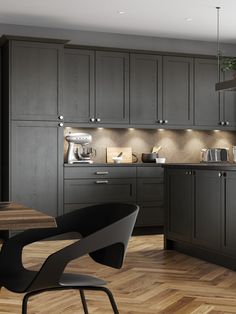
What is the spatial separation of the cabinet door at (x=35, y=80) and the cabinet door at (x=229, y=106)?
2.40 m

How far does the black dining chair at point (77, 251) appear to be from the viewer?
2.26 m

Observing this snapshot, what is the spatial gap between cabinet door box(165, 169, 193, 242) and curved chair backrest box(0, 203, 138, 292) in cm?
295

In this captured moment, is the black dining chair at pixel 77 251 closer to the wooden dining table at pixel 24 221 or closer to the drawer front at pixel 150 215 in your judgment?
the wooden dining table at pixel 24 221

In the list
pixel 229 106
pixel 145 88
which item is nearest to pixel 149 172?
pixel 145 88

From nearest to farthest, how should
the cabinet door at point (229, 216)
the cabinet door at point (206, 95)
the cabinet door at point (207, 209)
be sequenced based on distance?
the cabinet door at point (229, 216) → the cabinet door at point (207, 209) → the cabinet door at point (206, 95)

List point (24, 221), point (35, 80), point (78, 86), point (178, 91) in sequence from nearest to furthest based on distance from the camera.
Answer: point (24, 221) → point (35, 80) → point (78, 86) → point (178, 91)

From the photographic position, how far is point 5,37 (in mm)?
6543

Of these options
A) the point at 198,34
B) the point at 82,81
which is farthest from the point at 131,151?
the point at 198,34

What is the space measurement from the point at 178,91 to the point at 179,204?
2.23 metres

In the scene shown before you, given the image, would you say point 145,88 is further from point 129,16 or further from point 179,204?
point 179,204

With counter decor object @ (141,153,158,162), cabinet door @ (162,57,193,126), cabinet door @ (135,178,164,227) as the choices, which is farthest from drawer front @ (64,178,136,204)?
cabinet door @ (162,57,193,126)

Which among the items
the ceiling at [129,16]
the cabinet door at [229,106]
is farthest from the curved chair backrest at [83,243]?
the cabinet door at [229,106]

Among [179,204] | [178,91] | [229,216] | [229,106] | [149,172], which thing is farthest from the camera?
[229,106]

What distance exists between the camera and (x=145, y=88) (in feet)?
24.2
